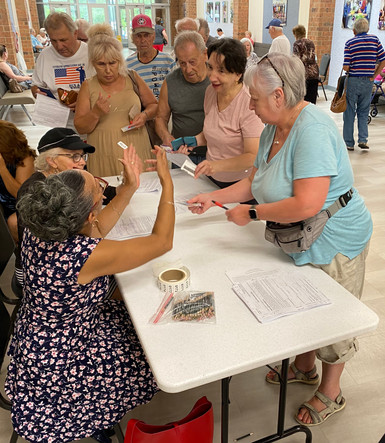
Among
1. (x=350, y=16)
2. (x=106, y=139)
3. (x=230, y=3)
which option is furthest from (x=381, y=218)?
(x=230, y=3)

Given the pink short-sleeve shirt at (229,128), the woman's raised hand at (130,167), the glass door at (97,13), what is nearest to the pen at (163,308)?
the woman's raised hand at (130,167)

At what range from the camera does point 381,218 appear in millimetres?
3799

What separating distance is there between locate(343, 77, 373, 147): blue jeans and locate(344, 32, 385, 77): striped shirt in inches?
4.1

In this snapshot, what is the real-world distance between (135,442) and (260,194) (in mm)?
981

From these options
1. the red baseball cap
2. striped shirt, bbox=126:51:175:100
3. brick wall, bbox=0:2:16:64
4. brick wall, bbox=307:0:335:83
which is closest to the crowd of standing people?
striped shirt, bbox=126:51:175:100

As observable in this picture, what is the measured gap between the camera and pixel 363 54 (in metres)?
5.43

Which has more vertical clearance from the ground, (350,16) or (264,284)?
(350,16)

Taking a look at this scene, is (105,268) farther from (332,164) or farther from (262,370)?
(262,370)

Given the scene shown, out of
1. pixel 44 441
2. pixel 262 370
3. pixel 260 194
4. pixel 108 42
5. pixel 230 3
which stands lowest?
pixel 262 370

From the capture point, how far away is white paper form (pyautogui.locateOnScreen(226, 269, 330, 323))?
1.33 meters

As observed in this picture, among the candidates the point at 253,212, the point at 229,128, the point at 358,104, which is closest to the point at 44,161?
the point at 229,128

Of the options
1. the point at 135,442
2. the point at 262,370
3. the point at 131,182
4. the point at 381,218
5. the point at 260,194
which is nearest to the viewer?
the point at 135,442

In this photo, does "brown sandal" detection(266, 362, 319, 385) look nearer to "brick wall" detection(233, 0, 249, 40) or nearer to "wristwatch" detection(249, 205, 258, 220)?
"wristwatch" detection(249, 205, 258, 220)

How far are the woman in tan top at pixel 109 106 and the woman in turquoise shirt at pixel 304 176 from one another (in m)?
1.31
